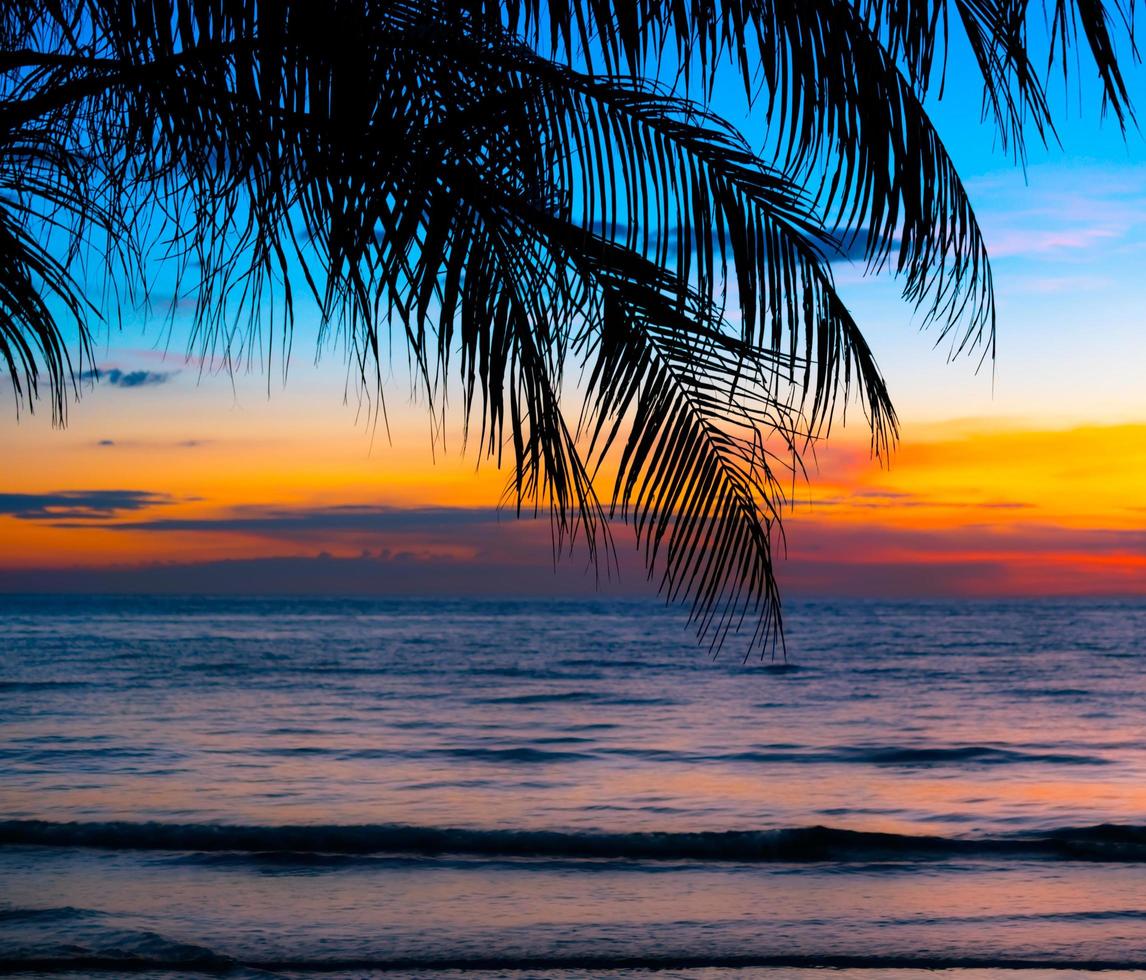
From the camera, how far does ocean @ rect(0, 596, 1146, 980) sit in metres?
5.89

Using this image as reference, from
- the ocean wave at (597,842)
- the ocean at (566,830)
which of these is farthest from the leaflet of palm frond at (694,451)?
the ocean wave at (597,842)

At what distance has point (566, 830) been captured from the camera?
9.55m

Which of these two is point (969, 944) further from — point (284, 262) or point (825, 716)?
point (825, 716)

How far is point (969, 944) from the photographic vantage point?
19.8ft

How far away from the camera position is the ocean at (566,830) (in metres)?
5.89

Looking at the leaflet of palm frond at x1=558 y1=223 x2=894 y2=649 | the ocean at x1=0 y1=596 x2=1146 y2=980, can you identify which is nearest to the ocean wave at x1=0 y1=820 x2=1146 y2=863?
the ocean at x1=0 y1=596 x2=1146 y2=980

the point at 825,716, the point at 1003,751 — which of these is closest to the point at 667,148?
the point at 1003,751

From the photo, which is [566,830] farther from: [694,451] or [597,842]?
[694,451]

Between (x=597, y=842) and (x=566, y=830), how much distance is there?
0.62 meters

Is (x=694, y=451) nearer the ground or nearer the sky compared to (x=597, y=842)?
nearer the sky

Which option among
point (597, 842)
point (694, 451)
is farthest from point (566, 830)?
point (694, 451)

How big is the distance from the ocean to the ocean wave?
0.11 feet

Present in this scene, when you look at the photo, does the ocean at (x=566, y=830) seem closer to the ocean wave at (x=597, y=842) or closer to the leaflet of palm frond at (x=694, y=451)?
the ocean wave at (x=597, y=842)

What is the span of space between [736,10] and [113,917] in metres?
5.83
